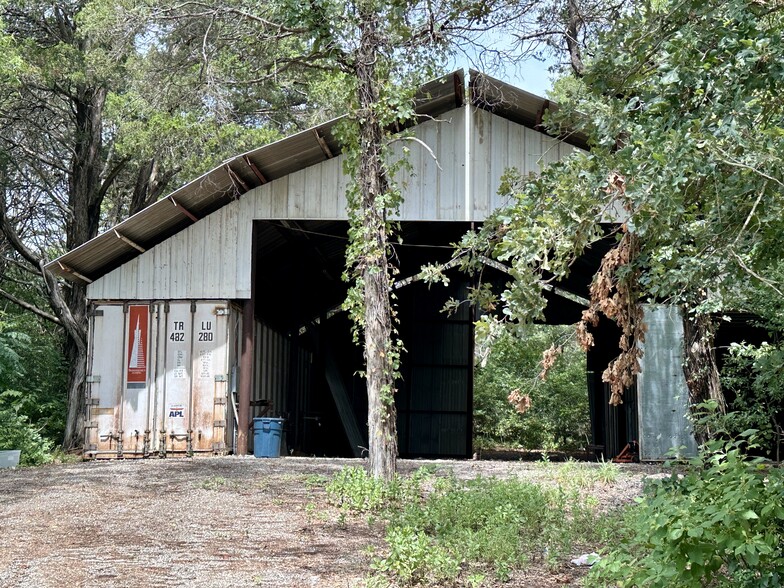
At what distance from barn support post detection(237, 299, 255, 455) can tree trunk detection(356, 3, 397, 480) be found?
5555mm

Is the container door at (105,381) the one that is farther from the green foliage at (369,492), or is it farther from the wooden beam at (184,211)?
the green foliage at (369,492)

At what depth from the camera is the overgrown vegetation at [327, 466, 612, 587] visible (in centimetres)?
659

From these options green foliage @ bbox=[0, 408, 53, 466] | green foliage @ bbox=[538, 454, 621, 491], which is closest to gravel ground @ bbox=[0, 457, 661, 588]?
green foliage @ bbox=[538, 454, 621, 491]

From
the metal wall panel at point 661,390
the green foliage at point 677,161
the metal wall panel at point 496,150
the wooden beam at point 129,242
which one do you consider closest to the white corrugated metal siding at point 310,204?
the metal wall panel at point 496,150

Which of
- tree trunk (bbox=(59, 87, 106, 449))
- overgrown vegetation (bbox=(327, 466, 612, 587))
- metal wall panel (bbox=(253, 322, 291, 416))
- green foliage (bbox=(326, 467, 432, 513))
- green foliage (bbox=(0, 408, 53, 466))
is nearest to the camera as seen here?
overgrown vegetation (bbox=(327, 466, 612, 587))

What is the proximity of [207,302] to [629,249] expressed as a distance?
10445 millimetres

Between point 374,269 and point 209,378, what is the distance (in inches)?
242

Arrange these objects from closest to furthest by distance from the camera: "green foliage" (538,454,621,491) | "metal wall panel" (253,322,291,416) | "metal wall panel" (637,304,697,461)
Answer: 1. "green foliage" (538,454,621,491)
2. "metal wall panel" (637,304,697,461)
3. "metal wall panel" (253,322,291,416)

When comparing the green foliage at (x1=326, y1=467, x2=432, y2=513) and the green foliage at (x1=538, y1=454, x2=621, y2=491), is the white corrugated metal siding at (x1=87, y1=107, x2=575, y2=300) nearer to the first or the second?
the green foliage at (x1=538, y1=454, x2=621, y2=491)

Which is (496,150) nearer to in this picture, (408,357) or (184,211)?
(184,211)

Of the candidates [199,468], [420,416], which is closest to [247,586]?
[199,468]

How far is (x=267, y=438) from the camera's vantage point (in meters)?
15.1

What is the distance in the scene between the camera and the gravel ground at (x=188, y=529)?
6742mm

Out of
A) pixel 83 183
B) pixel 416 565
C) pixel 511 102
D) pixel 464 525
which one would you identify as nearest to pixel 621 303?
pixel 416 565
